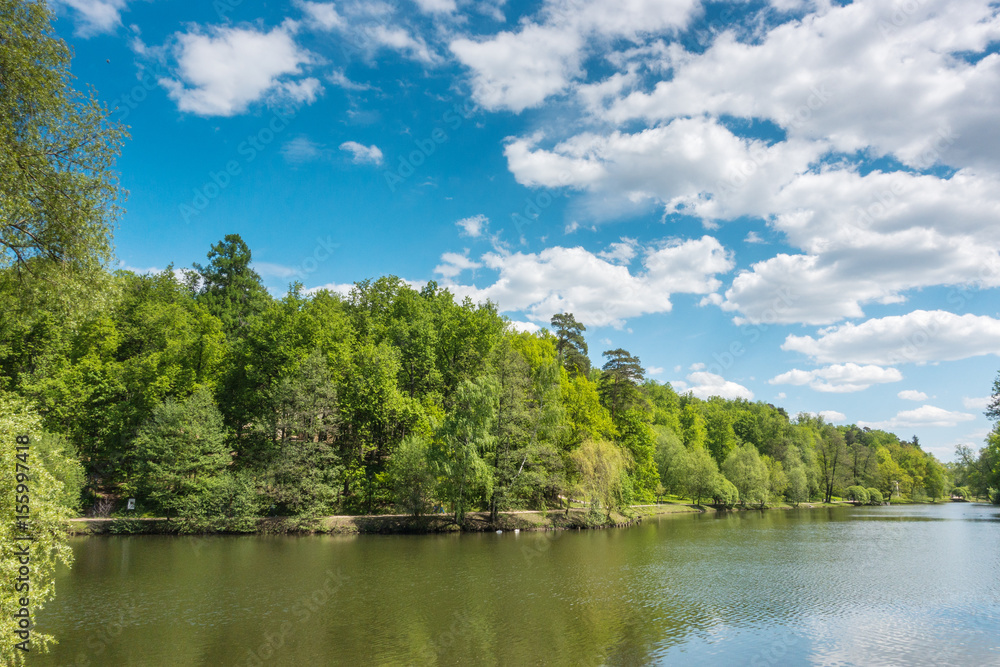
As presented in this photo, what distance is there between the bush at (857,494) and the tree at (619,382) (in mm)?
63122

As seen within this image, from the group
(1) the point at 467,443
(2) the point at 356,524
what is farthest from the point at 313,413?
(1) the point at 467,443

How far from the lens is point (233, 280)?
69.7 metres

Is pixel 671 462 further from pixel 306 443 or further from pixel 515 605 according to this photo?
pixel 515 605

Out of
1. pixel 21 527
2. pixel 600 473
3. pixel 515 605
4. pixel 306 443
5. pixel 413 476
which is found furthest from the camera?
pixel 600 473

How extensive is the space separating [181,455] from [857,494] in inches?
4126

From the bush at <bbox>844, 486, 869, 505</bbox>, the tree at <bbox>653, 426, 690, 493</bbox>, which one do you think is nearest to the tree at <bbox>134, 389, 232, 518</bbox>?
the tree at <bbox>653, 426, 690, 493</bbox>

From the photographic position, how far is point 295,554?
28531mm

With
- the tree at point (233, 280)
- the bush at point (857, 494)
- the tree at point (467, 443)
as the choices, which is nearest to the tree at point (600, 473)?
the tree at point (467, 443)

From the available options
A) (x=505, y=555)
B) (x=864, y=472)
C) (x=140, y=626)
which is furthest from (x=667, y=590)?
(x=864, y=472)

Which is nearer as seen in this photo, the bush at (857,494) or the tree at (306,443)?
the tree at (306,443)

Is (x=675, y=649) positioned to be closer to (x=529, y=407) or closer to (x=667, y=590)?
(x=667, y=590)

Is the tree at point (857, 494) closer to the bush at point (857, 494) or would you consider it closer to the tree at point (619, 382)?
the bush at point (857, 494)

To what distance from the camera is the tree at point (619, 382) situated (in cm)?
5809

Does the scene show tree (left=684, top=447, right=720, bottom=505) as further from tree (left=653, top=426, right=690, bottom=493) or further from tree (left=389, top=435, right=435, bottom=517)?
tree (left=389, top=435, right=435, bottom=517)
